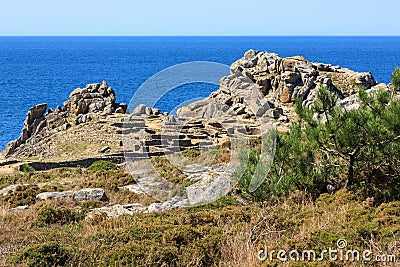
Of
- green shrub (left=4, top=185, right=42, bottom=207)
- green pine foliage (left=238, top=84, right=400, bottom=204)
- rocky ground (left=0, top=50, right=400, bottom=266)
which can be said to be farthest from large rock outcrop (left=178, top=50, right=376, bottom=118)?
green pine foliage (left=238, top=84, right=400, bottom=204)

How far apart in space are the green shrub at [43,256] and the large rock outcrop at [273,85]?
36.0 m

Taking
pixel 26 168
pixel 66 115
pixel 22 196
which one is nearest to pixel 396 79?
pixel 22 196

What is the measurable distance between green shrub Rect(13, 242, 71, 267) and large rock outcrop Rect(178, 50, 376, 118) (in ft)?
118

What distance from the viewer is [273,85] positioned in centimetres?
5178

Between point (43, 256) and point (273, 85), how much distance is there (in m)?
45.4

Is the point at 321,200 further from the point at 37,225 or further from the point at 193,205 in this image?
the point at 37,225

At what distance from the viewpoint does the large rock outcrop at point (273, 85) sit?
46281 millimetres

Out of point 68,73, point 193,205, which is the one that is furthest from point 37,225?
point 68,73

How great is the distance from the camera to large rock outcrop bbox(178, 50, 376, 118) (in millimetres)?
46281

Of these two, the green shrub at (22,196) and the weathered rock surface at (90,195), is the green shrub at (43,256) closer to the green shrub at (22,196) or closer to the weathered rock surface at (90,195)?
the weathered rock surface at (90,195)

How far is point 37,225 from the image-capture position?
11.8 metres

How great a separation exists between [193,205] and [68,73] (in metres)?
132

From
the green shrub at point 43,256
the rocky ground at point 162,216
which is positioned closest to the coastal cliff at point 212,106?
the rocky ground at point 162,216

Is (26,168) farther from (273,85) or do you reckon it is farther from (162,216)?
(273,85)
